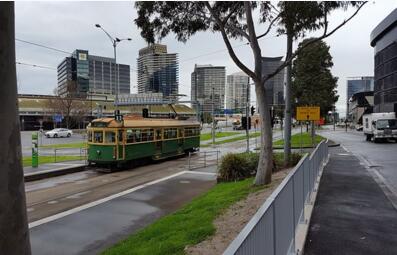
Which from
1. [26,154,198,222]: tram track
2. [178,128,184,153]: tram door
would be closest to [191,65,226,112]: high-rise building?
[178,128,184,153]: tram door

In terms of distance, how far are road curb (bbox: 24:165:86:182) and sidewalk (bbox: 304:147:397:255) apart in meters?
13.5

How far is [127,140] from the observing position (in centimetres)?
2392

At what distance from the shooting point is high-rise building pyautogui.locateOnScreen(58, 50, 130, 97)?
145 feet

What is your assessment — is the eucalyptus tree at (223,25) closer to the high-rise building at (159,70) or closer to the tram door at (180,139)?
the tram door at (180,139)

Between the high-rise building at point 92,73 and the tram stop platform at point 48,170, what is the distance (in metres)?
19.7

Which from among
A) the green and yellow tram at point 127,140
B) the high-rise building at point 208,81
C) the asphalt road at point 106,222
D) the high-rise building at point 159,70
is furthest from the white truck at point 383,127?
the high-rise building at point 208,81

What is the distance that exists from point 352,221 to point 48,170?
1694 cm

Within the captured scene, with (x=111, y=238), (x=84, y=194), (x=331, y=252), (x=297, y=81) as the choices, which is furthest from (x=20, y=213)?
(x=297, y=81)

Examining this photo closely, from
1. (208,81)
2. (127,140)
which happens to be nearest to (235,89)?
(208,81)

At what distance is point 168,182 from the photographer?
18266 millimetres

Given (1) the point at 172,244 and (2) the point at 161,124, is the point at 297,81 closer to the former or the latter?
(2) the point at 161,124

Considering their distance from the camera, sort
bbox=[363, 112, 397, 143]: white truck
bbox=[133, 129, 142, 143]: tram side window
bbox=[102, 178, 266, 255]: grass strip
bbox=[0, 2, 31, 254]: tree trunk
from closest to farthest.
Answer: bbox=[0, 2, 31, 254]: tree trunk < bbox=[102, 178, 266, 255]: grass strip < bbox=[133, 129, 142, 143]: tram side window < bbox=[363, 112, 397, 143]: white truck

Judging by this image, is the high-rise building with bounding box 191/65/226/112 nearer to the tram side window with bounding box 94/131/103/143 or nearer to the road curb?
the tram side window with bounding box 94/131/103/143

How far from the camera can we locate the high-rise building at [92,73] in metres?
44.3
